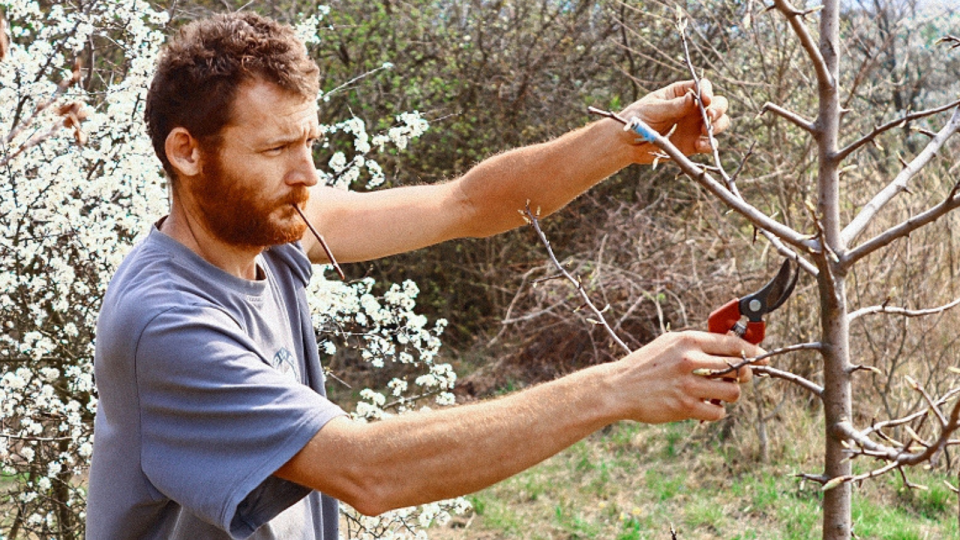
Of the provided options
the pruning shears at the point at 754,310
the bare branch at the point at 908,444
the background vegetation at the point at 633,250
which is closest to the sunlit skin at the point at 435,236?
the pruning shears at the point at 754,310

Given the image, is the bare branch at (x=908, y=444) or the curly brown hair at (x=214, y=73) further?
the curly brown hair at (x=214, y=73)

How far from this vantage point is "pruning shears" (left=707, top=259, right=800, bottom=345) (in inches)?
73.5

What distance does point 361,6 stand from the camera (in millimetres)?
7598

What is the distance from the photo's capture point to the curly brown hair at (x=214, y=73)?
82.8 inches

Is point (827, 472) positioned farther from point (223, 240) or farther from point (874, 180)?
point (874, 180)

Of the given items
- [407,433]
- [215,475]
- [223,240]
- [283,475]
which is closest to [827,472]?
[407,433]

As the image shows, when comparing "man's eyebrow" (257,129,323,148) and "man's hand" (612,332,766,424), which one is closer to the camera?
"man's hand" (612,332,766,424)

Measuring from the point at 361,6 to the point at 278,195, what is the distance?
5.77 meters

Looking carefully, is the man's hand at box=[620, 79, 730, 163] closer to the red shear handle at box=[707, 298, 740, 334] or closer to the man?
the man

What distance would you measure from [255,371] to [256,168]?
50cm

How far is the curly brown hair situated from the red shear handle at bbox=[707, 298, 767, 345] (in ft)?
3.22

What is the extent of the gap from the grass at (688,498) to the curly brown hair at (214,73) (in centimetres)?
349

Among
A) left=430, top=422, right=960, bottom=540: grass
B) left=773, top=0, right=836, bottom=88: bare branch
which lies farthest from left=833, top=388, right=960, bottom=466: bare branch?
left=430, top=422, right=960, bottom=540: grass

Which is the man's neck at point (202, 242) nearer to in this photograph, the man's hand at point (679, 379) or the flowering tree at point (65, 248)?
the man's hand at point (679, 379)
